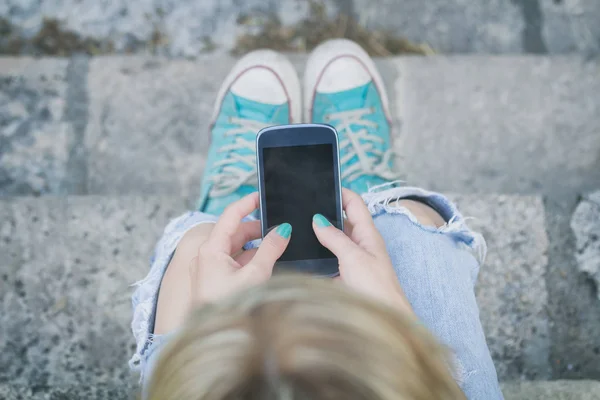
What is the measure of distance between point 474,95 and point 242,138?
Answer: 0.60 metres

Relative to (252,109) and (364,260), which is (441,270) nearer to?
(364,260)

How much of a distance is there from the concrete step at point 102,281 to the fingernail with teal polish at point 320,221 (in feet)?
1.64

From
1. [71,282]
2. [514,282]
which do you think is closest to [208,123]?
[71,282]

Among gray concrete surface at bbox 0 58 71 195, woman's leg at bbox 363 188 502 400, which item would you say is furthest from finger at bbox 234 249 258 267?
gray concrete surface at bbox 0 58 71 195

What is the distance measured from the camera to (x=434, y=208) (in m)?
0.99

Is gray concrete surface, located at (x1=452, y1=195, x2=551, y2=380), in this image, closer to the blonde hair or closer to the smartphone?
the smartphone

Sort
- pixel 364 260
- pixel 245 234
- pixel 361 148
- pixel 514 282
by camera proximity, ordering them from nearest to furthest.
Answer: pixel 364 260 < pixel 245 234 < pixel 514 282 < pixel 361 148

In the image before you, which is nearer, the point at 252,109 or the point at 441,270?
the point at 441,270

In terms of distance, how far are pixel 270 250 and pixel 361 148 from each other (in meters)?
0.61

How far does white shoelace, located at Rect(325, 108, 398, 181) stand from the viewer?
3.88 feet

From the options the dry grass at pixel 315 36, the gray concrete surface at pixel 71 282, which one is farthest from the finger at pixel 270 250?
the dry grass at pixel 315 36

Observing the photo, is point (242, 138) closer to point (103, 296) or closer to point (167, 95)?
point (167, 95)

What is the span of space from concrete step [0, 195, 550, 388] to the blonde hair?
646 mm

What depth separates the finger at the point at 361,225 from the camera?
71 centimetres
